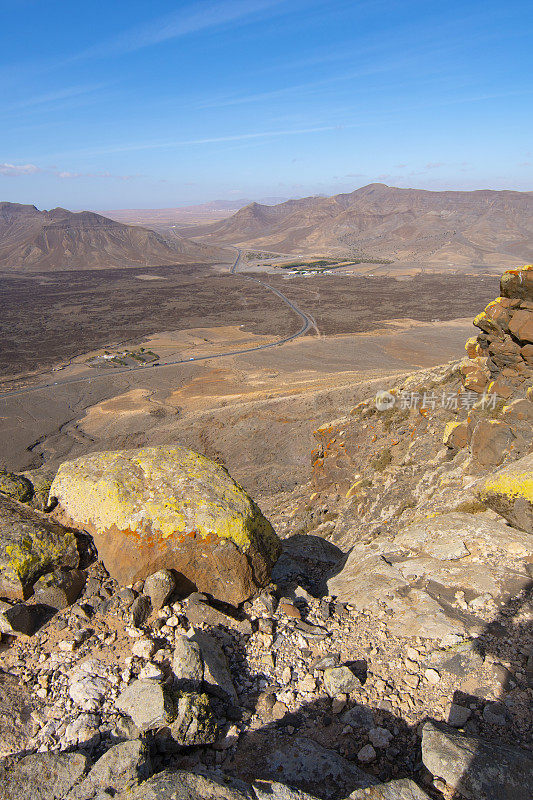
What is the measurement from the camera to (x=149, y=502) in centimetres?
550

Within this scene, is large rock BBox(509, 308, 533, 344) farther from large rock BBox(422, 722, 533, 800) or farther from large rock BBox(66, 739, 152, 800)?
large rock BBox(66, 739, 152, 800)

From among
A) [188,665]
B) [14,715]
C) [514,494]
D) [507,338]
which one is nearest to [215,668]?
[188,665]

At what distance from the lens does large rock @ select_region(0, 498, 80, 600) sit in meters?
4.63

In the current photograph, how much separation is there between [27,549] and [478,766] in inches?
180

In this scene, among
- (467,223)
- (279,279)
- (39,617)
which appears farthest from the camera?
(467,223)

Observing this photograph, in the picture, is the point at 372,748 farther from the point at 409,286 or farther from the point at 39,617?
the point at 409,286

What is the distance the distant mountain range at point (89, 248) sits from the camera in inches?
5202

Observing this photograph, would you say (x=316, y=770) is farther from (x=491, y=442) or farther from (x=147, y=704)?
(x=491, y=442)

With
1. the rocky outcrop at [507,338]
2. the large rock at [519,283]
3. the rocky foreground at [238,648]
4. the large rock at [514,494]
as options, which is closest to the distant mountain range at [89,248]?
the rocky outcrop at [507,338]

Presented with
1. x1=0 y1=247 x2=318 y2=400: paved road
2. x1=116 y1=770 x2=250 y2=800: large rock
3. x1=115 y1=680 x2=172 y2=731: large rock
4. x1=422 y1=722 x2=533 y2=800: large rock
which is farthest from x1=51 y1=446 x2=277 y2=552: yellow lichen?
x1=0 y1=247 x2=318 y2=400: paved road

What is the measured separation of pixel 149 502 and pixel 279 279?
102 meters

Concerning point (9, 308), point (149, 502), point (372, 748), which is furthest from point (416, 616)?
point (9, 308)

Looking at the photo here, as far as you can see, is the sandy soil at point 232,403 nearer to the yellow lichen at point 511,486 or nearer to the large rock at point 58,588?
the yellow lichen at point 511,486

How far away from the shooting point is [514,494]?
796 cm
